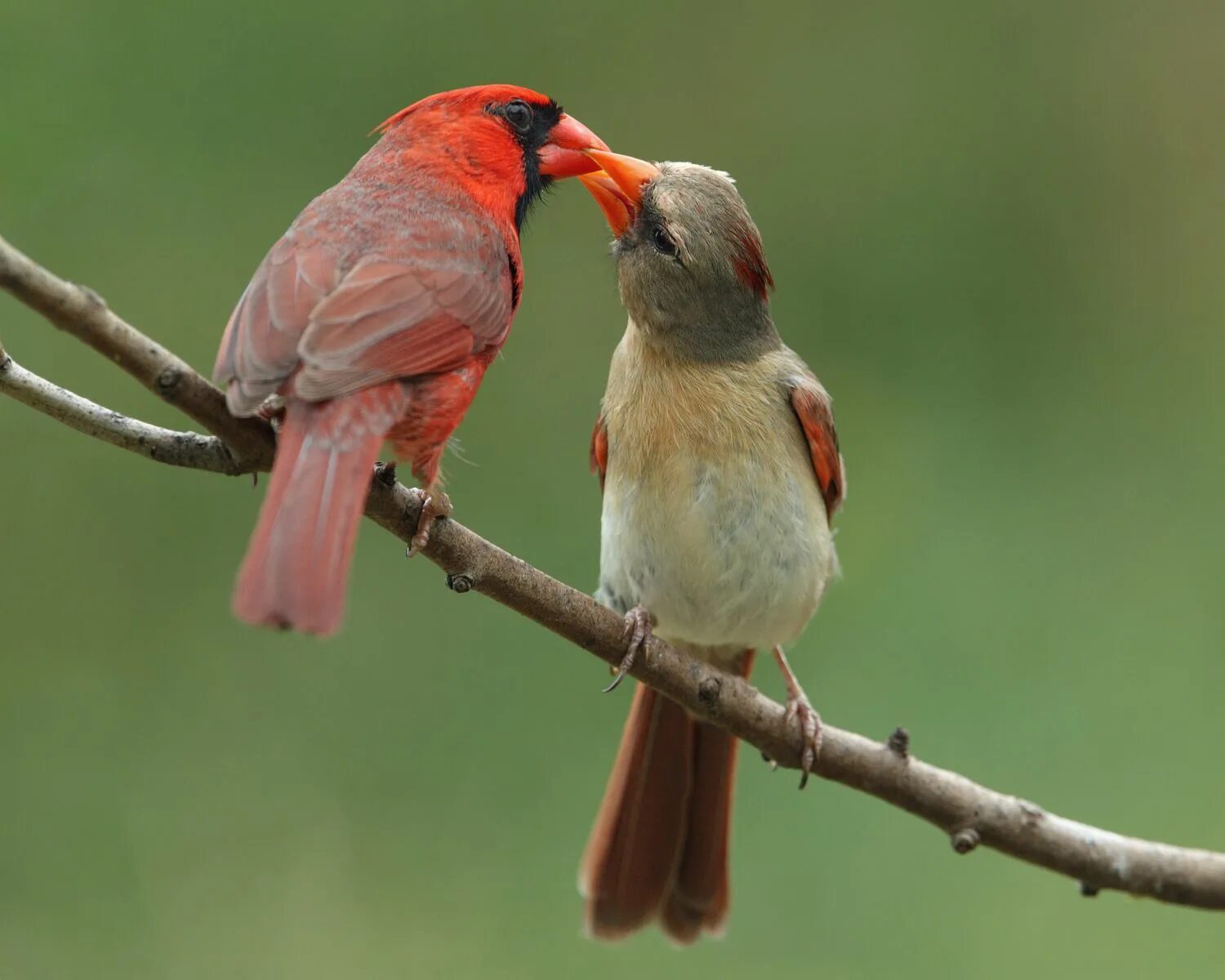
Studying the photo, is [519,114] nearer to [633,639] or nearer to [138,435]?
[633,639]

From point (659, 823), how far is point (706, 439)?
1098mm

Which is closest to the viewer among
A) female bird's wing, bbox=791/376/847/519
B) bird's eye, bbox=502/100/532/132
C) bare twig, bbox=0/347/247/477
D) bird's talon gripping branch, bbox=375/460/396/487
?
bare twig, bbox=0/347/247/477

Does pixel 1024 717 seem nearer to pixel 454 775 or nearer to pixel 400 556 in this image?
pixel 454 775

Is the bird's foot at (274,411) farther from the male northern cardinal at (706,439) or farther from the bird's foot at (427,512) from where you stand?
the male northern cardinal at (706,439)

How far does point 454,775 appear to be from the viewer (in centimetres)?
487

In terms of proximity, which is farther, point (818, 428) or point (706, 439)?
point (818, 428)

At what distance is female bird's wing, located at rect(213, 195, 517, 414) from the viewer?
2.33 m

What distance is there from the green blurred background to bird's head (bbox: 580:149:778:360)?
716 millimetres

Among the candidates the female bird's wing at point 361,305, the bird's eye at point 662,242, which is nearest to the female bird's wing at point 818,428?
the bird's eye at point 662,242

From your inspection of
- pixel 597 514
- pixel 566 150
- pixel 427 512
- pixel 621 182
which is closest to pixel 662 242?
pixel 621 182

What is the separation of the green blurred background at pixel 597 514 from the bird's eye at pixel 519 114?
0.90m

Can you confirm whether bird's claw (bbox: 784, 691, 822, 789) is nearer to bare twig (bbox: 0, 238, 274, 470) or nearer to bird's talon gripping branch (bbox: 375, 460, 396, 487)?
bird's talon gripping branch (bbox: 375, 460, 396, 487)

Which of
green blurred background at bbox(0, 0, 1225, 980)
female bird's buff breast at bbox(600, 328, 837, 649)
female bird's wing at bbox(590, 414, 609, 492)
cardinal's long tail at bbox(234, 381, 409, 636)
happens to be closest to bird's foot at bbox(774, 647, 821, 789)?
female bird's buff breast at bbox(600, 328, 837, 649)

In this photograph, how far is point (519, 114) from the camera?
129 inches
